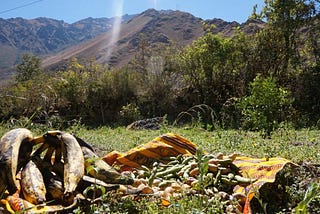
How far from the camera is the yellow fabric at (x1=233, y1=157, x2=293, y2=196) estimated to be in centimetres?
305

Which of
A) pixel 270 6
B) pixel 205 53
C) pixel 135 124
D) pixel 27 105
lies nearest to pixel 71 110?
pixel 27 105

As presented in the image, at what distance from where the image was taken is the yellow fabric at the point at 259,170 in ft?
10.0

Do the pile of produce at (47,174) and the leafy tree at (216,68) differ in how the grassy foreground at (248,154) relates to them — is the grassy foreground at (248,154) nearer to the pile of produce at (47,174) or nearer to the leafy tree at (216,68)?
the pile of produce at (47,174)

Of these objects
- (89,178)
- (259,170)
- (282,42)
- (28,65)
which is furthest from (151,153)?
(28,65)

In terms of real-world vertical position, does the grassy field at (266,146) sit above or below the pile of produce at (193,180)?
below

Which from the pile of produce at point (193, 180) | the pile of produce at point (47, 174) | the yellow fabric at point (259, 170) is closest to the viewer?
the pile of produce at point (47, 174)

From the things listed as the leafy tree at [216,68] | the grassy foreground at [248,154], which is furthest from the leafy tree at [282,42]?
the grassy foreground at [248,154]

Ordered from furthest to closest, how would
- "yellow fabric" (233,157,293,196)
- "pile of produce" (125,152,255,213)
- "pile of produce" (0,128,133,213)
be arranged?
"yellow fabric" (233,157,293,196)
"pile of produce" (125,152,255,213)
"pile of produce" (0,128,133,213)

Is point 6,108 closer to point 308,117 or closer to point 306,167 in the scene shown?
point 308,117

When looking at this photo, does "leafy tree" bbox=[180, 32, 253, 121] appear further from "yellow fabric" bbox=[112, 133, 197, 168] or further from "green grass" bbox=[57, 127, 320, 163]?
"yellow fabric" bbox=[112, 133, 197, 168]

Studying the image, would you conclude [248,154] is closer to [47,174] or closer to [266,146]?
[266,146]

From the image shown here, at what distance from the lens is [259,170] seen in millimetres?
3354

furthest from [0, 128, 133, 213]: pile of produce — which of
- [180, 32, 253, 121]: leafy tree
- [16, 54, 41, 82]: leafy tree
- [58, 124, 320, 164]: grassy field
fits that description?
[16, 54, 41, 82]: leafy tree

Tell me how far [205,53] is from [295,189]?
8.52 meters
